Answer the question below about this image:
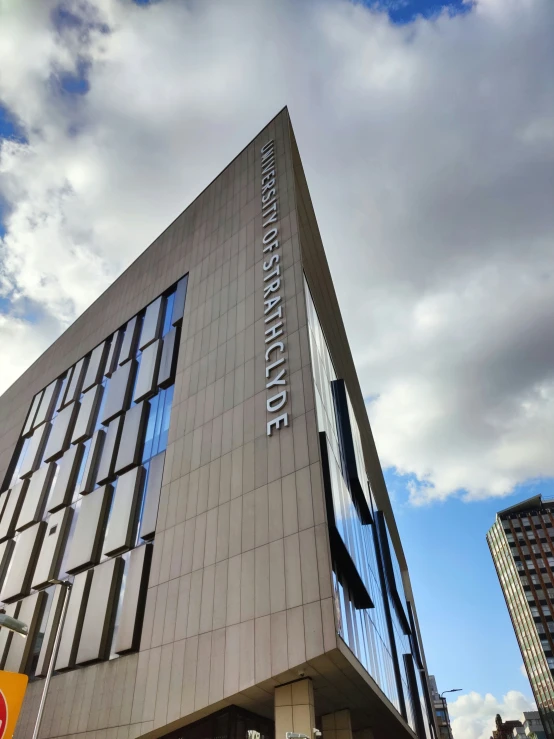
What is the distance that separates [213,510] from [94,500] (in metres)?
11.5

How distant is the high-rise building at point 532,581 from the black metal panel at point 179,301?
135 m

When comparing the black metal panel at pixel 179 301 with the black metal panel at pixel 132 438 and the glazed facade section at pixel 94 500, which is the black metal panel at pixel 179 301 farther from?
the black metal panel at pixel 132 438

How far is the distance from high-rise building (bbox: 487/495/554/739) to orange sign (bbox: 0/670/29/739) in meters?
146

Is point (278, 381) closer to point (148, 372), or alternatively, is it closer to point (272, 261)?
point (272, 261)

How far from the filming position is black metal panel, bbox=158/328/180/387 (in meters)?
30.4

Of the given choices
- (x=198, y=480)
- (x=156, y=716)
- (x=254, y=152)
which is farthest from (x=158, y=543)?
(x=254, y=152)

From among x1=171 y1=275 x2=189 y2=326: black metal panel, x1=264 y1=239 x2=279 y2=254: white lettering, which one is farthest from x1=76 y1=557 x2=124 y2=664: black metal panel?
x1=264 y1=239 x2=279 y2=254: white lettering

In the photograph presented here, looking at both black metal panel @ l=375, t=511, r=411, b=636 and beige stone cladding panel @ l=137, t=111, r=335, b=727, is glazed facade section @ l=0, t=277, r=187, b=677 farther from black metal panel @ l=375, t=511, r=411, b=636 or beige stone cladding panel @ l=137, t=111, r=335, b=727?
black metal panel @ l=375, t=511, r=411, b=636

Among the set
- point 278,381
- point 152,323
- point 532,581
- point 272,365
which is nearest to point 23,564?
point 152,323

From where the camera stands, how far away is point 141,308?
125 feet

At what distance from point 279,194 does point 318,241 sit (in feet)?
15.5

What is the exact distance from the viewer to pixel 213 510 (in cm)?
2173

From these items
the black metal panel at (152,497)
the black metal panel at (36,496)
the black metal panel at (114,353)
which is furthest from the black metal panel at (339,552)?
the black metal panel at (36,496)

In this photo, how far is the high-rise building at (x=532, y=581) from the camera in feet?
404
